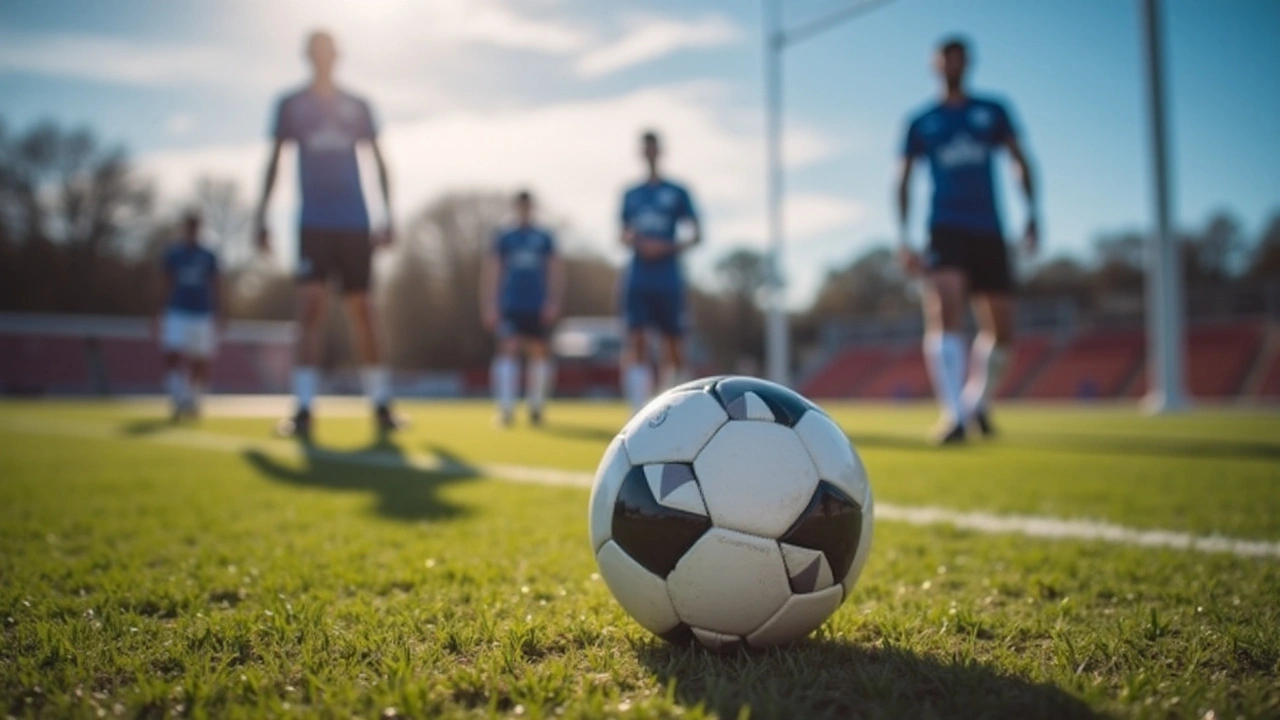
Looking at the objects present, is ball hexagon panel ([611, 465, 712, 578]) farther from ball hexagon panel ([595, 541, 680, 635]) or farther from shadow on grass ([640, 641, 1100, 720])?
shadow on grass ([640, 641, 1100, 720])

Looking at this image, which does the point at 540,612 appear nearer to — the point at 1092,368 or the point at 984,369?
the point at 984,369

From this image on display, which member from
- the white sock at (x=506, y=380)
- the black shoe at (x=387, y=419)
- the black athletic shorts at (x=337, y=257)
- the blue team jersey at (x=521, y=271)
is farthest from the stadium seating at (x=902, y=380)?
the black athletic shorts at (x=337, y=257)

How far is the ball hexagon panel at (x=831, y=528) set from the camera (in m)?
1.52

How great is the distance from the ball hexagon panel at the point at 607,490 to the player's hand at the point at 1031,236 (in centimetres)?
534

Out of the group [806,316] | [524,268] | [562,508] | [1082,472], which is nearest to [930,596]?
[562,508]

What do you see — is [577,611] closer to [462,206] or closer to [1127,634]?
[1127,634]

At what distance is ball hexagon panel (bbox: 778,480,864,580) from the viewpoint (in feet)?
5.00

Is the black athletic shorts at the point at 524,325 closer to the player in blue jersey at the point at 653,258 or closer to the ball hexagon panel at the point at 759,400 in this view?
the player in blue jersey at the point at 653,258

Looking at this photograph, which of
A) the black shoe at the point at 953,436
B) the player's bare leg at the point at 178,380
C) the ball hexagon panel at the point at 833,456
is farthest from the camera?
the player's bare leg at the point at 178,380

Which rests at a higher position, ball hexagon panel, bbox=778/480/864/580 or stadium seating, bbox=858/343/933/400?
ball hexagon panel, bbox=778/480/864/580

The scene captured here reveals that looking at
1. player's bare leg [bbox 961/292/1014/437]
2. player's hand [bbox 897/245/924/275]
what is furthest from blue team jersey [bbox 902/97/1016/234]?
player's bare leg [bbox 961/292/1014/437]

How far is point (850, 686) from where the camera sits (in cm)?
135

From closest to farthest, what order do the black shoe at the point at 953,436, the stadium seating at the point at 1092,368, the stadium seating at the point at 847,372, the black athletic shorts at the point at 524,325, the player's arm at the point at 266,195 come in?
the black shoe at the point at 953,436 → the player's arm at the point at 266,195 → the black athletic shorts at the point at 524,325 → the stadium seating at the point at 1092,368 → the stadium seating at the point at 847,372

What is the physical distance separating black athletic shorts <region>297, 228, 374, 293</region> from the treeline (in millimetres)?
36186
